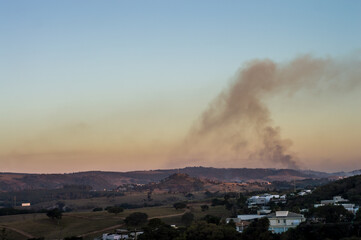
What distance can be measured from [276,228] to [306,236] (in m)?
25.5

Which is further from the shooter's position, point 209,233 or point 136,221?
point 136,221

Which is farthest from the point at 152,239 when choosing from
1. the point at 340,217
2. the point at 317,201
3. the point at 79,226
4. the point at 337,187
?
the point at 337,187

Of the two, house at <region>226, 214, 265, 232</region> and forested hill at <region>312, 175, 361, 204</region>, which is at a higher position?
forested hill at <region>312, 175, 361, 204</region>

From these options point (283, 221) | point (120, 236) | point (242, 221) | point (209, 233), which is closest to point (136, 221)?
point (120, 236)

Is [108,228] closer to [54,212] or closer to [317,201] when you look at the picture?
[54,212]

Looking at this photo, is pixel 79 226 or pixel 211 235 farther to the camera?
pixel 79 226

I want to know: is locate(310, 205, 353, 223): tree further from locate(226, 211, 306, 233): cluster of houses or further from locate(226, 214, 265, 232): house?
locate(226, 214, 265, 232): house

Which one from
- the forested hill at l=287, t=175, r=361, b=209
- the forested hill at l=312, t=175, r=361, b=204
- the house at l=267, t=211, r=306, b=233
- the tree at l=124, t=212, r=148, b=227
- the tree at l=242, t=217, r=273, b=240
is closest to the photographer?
the tree at l=242, t=217, r=273, b=240

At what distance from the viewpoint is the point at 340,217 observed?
87.4m

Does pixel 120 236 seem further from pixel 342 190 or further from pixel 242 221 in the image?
pixel 342 190

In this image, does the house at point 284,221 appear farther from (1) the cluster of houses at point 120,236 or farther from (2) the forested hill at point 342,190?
(2) the forested hill at point 342,190

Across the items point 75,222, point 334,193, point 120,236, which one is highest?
point 334,193

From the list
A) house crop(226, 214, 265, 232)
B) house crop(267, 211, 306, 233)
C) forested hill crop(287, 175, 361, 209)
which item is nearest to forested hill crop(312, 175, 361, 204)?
forested hill crop(287, 175, 361, 209)

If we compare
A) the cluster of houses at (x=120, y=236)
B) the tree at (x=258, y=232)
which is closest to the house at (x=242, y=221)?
the tree at (x=258, y=232)
